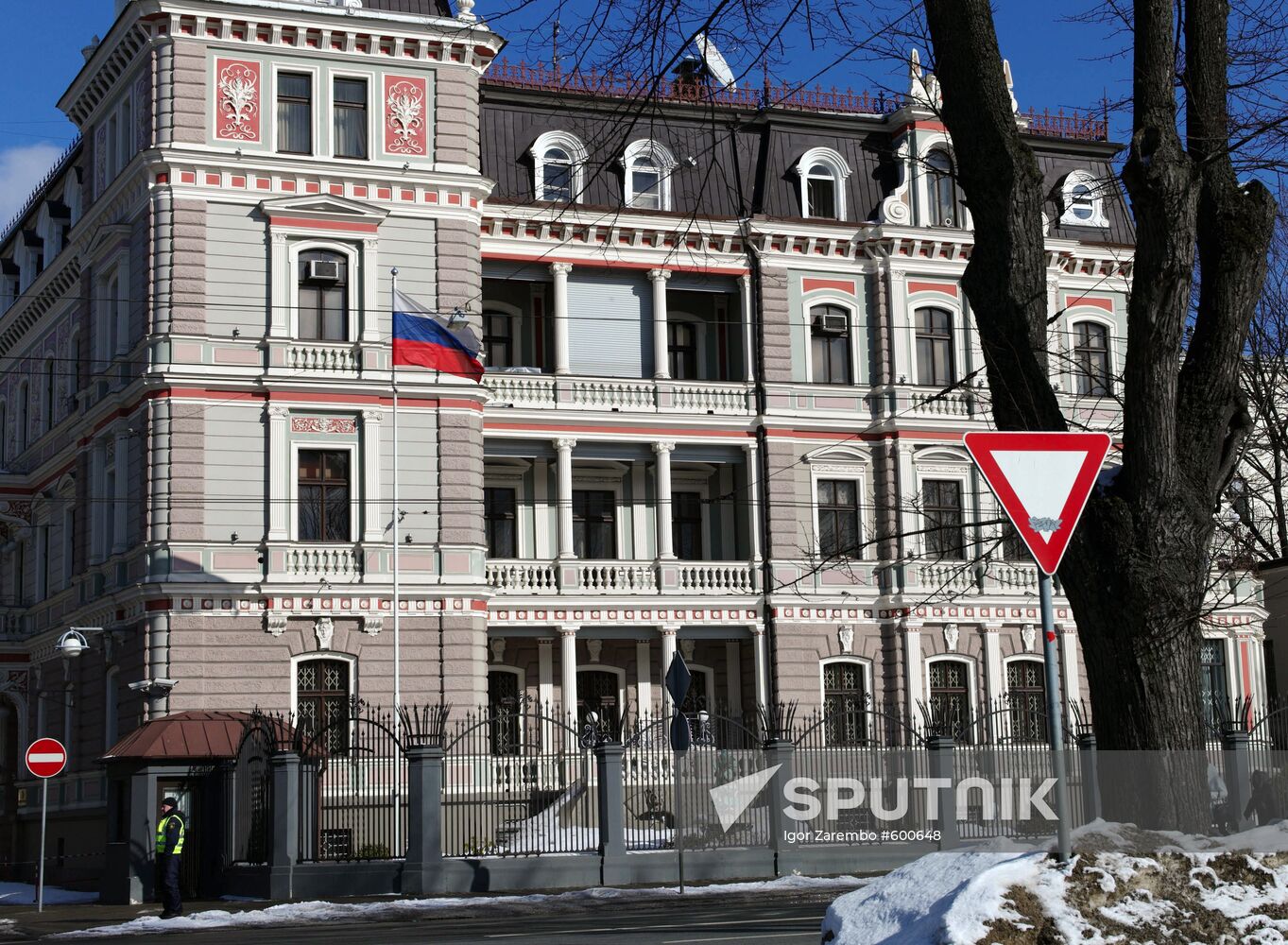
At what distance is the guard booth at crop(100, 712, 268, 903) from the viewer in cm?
2642

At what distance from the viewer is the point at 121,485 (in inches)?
1375

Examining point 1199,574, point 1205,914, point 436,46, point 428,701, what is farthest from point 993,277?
point 436,46

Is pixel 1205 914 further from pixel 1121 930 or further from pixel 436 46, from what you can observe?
pixel 436 46

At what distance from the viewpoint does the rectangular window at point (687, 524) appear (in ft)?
135

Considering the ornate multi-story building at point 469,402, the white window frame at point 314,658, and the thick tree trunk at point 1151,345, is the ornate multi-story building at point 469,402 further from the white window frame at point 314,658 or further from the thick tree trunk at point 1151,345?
the thick tree trunk at point 1151,345

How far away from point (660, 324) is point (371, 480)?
339 inches

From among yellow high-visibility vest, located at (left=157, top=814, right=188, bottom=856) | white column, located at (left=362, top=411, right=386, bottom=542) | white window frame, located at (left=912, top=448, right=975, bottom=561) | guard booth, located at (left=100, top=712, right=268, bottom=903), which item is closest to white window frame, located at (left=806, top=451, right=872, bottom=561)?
white window frame, located at (left=912, top=448, right=975, bottom=561)

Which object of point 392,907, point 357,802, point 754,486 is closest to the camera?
point 392,907

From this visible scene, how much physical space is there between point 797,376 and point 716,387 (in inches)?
84.0

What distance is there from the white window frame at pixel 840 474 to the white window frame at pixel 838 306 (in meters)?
1.75

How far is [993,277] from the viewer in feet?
32.9

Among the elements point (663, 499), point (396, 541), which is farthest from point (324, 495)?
point (663, 499)

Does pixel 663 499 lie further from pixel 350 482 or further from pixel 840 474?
pixel 350 482

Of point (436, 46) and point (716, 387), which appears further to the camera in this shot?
point (716, 387)
